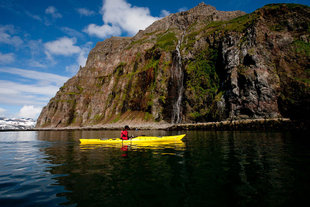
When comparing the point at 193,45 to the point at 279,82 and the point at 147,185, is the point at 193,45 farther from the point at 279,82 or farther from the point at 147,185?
the point at 147,185

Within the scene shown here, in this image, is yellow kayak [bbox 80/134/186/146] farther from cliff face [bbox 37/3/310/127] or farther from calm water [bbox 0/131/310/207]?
cliff face [bbox 37/3/310/127]

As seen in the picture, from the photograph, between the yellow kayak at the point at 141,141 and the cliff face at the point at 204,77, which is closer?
the yellow kayak at the point at 141,141

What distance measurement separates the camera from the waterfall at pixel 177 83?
7550 cm

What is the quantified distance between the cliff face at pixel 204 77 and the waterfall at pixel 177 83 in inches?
18.3

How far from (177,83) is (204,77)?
45.2ft

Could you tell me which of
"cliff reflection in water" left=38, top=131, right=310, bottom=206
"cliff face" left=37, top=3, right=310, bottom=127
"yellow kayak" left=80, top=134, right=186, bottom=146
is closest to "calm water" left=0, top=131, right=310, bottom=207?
"cliff reflection in water" left=38, top=131, right=310, bottom=206

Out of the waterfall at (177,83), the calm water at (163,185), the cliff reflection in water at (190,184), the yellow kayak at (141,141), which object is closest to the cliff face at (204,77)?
the waterfall at (177,83)

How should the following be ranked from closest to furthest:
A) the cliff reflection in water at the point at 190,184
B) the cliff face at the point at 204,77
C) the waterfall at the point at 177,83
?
the cliff reflection in water at the point at 190,184 → the cliff face at the point at 204,77 → the waterfall at the point at 177,83

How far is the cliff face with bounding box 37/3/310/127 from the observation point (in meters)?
53.2

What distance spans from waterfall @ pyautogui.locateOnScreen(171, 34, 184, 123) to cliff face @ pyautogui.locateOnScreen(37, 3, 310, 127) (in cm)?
46

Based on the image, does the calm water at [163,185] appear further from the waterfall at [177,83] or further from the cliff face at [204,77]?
the waterfall at [177,83]

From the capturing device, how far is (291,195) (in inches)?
223

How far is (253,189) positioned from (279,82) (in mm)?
A: 57697

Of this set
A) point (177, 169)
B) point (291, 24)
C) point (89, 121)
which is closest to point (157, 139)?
point (177, 169)
